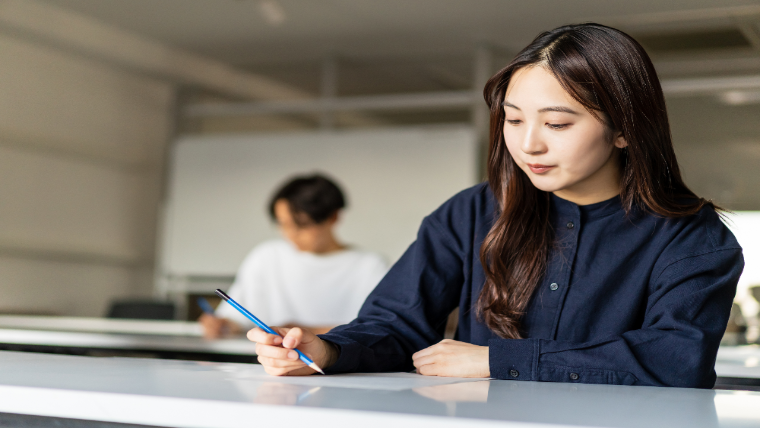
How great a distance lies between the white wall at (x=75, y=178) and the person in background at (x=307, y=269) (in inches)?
91.8

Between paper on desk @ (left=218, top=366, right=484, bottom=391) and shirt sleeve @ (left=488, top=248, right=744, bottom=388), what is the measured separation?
0.09 m

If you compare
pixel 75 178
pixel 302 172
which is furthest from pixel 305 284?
pixel 75 178

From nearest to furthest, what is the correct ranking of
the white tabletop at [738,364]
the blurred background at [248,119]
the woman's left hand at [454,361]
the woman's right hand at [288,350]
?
the woman's right hand at [288,350] < the woman's left hand at [454,361] < the white tabletop at [738,364] < the blurred background at [248,119]

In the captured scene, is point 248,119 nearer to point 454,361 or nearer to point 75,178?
point 75,178

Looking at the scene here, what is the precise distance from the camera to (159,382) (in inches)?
32.7

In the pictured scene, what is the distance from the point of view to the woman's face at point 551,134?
3.92ft

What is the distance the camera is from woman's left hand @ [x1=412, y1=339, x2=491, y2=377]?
113cm

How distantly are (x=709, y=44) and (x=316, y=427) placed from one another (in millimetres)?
4918

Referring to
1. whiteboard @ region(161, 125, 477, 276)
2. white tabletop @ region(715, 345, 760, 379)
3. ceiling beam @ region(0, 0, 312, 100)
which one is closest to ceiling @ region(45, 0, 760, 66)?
ceiling beam @ region(0, 0, 312, 100)

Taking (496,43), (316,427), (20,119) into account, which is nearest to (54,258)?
(20,119)

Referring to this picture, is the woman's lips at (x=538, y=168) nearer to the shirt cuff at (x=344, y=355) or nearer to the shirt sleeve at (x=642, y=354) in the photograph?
the shirt sleeve at (x=642, y=354)

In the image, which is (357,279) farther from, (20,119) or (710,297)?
(20,119)

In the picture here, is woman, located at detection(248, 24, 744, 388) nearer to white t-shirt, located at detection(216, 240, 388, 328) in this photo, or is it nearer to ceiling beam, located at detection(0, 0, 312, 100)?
white t-shirt, located at detection(216, 240, 388, 328)

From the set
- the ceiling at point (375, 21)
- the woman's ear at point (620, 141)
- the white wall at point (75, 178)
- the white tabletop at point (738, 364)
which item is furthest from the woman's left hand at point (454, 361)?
the white wall at point (75, 178)
